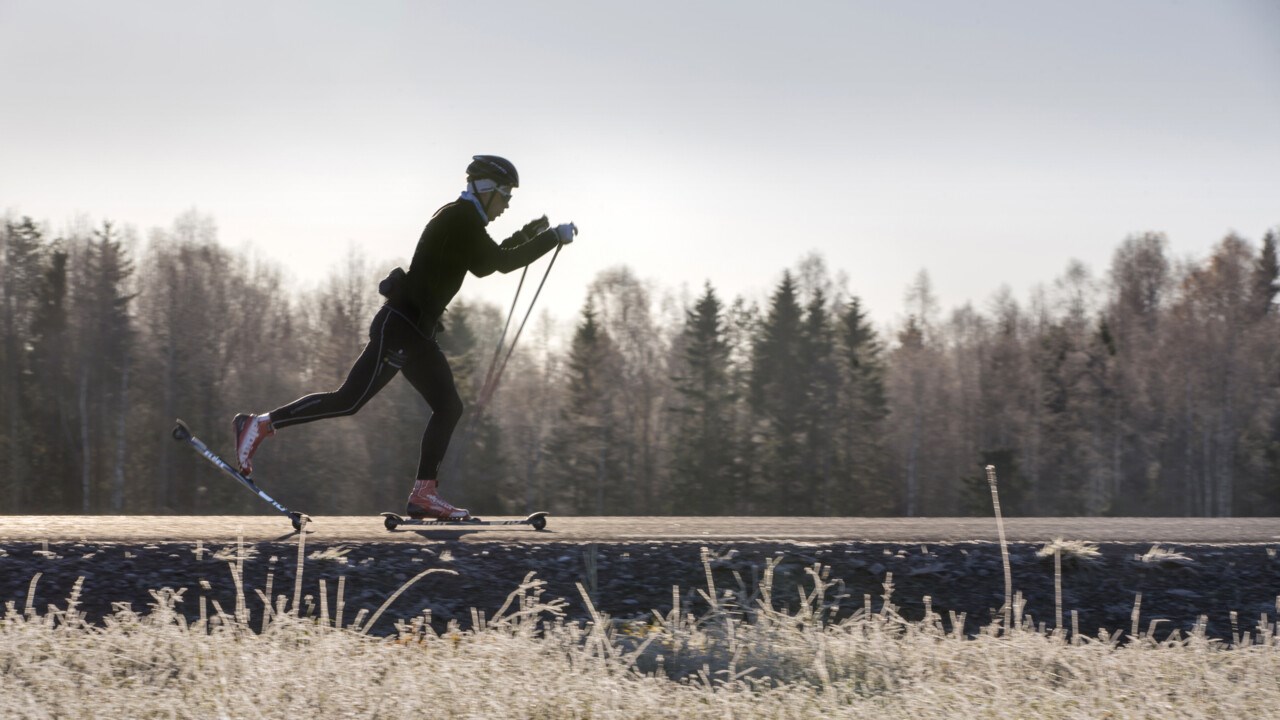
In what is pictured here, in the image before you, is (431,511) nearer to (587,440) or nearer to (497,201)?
(497,201)

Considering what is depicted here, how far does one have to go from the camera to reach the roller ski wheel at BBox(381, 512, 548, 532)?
6.86 m

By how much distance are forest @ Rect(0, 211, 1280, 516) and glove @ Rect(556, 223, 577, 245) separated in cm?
4044

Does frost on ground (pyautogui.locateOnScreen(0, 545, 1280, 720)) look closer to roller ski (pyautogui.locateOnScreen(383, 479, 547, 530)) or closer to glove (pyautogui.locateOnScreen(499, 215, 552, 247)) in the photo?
roller ski (pyautogui.locateOnScreen(383, 479, 547, 530))

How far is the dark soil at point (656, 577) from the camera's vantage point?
199 inches

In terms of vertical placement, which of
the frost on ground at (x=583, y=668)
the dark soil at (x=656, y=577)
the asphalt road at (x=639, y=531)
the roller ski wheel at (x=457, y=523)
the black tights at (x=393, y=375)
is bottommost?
the frost on ground at (x=583, y=668)

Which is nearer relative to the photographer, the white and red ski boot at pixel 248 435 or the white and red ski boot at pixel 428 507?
the white and red ski boot at pixel 248 435

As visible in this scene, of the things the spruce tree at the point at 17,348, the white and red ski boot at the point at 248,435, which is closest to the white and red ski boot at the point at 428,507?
the white and red ski boot at the point at 248,435

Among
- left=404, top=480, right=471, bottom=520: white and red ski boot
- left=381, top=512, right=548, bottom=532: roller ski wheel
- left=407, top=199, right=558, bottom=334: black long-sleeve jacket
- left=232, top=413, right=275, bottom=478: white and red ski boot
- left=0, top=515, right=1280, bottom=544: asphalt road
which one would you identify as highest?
left=407, top=199, right=558, bottom=334: black long-sleeve jacket

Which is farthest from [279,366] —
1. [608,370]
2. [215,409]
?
[608,370]

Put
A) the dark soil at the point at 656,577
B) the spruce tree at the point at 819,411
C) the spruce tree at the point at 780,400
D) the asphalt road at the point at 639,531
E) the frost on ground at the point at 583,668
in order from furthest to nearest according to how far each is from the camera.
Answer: the spruce tree at the point at 819,411
the spruce tree at the point at 780,400
the asphalt road at the point at 639,531
the dark soil at the point at 656,577
the frost on ground at the point at 583,668

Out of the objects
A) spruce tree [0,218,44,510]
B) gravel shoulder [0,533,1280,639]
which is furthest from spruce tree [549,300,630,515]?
gravel shoulder [0,533,1280,639]

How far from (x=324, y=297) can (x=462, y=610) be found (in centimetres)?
5994

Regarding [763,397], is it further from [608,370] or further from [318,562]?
[318,562]

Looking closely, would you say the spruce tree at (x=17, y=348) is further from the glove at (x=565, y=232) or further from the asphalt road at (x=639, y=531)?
the glove at (x=565, y=232)
